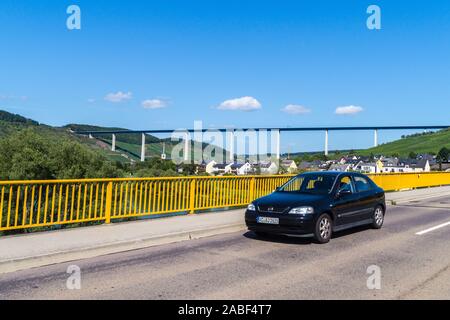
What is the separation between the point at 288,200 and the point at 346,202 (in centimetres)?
148

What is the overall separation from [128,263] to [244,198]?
271 inches

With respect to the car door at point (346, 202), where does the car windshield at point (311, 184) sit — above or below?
above

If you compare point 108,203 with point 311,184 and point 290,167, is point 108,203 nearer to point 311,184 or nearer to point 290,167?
point 311,184

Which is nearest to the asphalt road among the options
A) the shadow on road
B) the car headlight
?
the shadow on road

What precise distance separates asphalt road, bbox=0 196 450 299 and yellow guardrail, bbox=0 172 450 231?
2.17m

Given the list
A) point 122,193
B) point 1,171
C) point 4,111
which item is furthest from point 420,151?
point 122,193

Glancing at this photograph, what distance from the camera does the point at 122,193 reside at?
9656 mm

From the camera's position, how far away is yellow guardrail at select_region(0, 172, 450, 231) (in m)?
8.14

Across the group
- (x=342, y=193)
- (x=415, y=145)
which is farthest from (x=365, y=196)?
(x=415, y=145)

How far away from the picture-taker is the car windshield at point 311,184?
873cm

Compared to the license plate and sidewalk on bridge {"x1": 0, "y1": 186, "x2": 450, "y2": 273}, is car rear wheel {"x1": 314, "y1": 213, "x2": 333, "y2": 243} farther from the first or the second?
sidewalk on bridge {"x1": 0, "y1": 186, "x2": 450, "y2": 273}

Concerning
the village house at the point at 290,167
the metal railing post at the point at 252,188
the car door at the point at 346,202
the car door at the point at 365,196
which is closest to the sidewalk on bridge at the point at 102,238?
the metal railing post at the point at 252,188

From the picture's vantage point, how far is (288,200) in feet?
26.5

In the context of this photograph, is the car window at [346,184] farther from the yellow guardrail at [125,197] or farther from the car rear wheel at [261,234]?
the yellow guardrail at [125,197]
